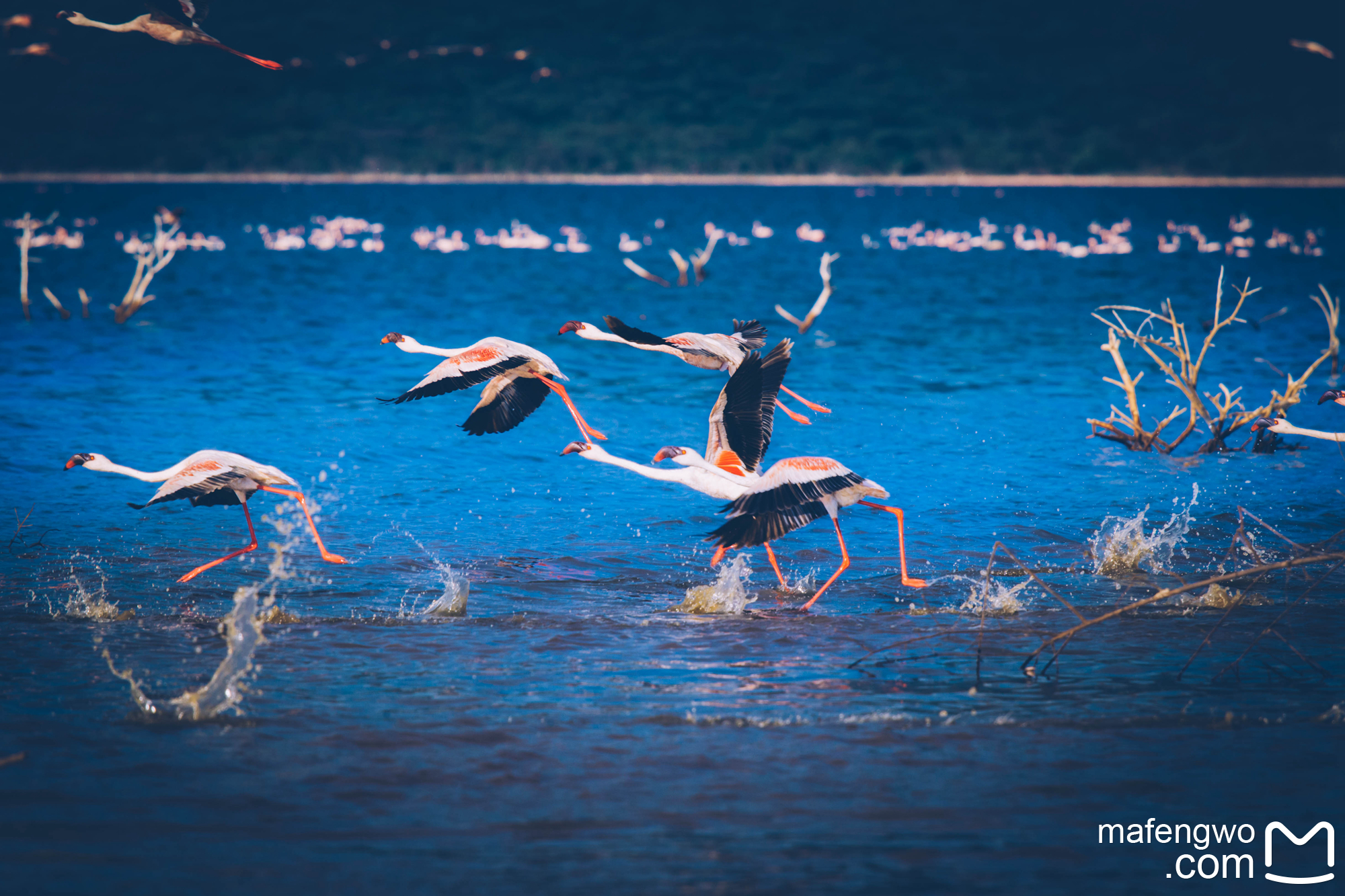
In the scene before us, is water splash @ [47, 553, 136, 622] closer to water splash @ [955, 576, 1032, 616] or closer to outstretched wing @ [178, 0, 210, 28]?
outstretched wing @ [178, 0, 210, 28]

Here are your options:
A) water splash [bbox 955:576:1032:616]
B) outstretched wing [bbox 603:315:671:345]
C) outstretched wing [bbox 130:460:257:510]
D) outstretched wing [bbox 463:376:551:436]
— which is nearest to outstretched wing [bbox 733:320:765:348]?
Result: outstretched wing [bbox 603:315:671:345]

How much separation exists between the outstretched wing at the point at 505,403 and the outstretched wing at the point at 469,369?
2.25ft

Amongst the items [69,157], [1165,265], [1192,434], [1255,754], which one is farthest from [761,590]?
[69,157]

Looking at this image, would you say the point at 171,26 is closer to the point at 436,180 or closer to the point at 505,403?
the point at 505,403

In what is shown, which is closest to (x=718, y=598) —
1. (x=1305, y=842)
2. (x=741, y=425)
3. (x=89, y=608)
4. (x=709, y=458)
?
(x=709, y=458)

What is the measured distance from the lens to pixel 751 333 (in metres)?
12.0

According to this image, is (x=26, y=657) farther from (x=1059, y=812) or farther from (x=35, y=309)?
(x=35, y=309)

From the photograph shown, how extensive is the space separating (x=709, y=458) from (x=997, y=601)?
2538mm

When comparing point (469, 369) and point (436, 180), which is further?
point (436, 180)

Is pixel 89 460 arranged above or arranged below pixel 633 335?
below

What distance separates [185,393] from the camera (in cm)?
2247

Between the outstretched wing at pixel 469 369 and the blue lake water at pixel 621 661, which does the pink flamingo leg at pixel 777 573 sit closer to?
the blue lake water at pixel 621 661

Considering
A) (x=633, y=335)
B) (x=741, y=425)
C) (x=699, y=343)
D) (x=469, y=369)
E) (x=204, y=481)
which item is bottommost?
(x=204, y=481)

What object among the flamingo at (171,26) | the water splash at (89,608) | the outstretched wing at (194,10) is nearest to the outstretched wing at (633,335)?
the flamingo at (171,26)
